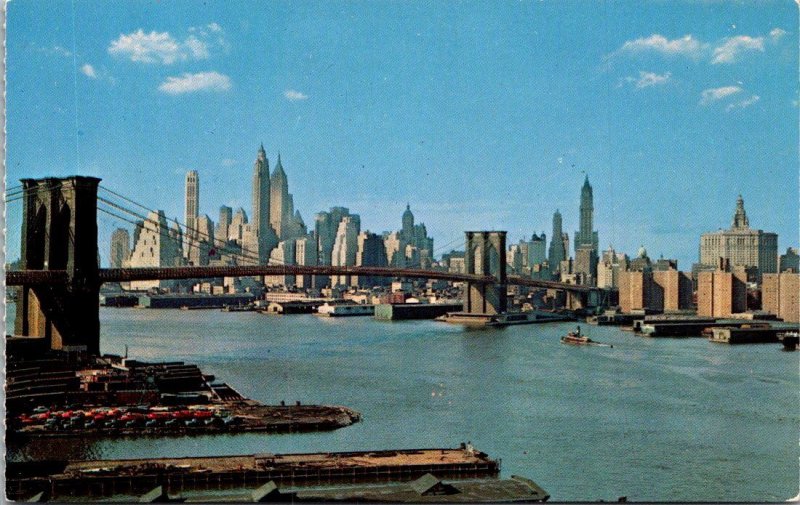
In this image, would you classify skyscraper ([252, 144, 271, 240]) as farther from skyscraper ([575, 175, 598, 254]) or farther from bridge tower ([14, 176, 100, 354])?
bridge tower ([14, 176, 100, 354])

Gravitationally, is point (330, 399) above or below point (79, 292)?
below

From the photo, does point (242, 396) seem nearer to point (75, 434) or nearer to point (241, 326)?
point (75, 434)

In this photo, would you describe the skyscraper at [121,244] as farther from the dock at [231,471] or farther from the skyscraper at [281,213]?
the dock at [231,471]

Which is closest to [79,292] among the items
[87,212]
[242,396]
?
[87,212]

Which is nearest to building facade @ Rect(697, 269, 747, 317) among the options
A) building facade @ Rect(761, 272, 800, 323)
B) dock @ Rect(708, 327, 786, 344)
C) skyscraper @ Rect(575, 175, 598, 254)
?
building facade @ Rect(761, 272, 800, 323)

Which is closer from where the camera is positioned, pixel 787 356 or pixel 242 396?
pixel 242 396

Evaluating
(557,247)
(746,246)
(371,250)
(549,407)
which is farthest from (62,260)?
(557,247)

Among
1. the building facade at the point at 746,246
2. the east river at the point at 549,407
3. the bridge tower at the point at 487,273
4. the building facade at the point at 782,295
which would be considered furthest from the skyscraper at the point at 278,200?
the east river at the point at 549,407

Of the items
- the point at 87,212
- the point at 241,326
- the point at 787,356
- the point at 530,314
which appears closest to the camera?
the point at 87,212
